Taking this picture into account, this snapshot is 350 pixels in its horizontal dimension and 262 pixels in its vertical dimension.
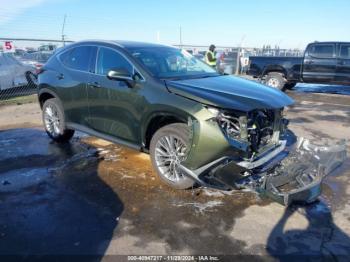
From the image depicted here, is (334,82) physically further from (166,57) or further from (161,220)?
(161,220)

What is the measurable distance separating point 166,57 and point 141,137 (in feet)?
4.69

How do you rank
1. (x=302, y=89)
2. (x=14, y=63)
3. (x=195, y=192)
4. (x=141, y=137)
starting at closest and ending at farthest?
(x=195, y=192) < (x=141, y=137) < (x=14, y=63) < (x=302, y=89)

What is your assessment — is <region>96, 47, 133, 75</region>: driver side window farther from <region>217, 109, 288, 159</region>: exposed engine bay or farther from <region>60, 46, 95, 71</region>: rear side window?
<region>217, 109, 288, 159</region>: exposed engine bay

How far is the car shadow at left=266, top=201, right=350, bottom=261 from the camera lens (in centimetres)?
323

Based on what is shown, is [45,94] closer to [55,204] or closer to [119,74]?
[119,74]

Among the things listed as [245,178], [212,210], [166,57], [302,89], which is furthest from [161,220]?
[302,89]

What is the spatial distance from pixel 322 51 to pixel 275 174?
10898 millimetres

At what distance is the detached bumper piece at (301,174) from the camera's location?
12.3 feet

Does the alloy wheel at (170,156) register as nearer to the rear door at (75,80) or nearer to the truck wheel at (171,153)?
the truck wheel at (171,153)

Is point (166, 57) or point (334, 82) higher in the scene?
point (166, 57)

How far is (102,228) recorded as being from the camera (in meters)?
3.66

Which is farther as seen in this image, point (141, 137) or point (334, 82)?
point (334, 82)

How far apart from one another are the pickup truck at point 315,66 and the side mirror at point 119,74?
33.6ft

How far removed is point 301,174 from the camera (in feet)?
13.7
